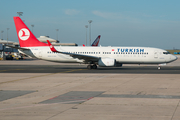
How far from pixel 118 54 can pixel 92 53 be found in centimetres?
409

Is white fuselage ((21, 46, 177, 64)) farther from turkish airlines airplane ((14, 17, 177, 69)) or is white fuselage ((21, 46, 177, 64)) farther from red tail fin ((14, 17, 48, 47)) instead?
red tail fin ((14, 17, 48, 47))

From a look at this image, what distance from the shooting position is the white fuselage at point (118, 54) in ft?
124

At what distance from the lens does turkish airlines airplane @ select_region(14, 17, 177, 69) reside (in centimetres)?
3728

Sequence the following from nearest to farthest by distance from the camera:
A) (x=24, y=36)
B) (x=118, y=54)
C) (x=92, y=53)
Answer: (x=118, y=54) → (x=92, y=53) → (x=24, y=36)

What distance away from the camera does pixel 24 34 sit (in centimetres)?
4075

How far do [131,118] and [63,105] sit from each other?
3785mm

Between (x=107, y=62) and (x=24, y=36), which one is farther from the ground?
(x=24, y=36)

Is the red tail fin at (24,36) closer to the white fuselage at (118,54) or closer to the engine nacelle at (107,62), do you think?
the white fuselage at (118,54)

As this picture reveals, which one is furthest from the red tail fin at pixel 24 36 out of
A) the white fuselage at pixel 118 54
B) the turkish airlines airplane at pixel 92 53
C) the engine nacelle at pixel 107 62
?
the engine nacelle at pixel 107 62

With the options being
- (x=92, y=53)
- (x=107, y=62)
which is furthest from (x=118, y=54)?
(x=92, y=53)

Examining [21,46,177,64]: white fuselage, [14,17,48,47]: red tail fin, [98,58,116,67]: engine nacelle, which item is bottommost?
[98,58,116,67]: engine nacelle

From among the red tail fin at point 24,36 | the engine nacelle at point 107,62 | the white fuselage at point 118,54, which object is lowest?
the engine nacelle at point 107,62

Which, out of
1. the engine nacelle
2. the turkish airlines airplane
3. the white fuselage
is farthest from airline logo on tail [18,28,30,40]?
the engine nacelle

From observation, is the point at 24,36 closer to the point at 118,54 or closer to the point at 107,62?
the point at 107,62
